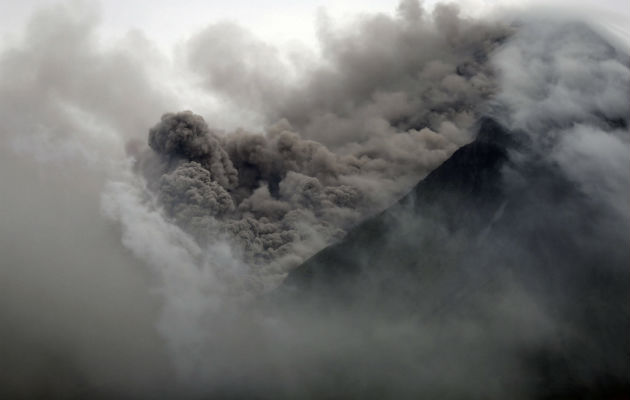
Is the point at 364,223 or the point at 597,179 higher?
the point at 364,223

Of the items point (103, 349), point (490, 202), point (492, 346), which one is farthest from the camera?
point (103, 349)

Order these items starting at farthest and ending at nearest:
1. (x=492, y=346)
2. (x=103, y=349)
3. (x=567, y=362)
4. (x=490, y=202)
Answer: (x=103, y=349) → (x=490, y=202) → (x=492, y=346) → (x=567, y=362)

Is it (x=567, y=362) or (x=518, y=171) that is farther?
(x=518, y=171)

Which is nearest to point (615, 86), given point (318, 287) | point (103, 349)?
point (318, 287)

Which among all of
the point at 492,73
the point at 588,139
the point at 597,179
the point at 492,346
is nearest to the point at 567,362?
the point at 492,346

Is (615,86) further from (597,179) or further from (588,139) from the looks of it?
(597,179)

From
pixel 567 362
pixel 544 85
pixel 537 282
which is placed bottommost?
pixel 567 362
